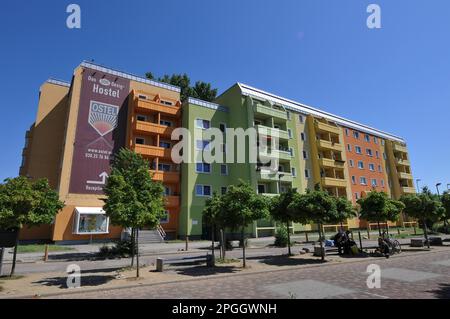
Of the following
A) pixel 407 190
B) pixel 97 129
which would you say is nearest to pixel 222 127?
pixel 97 129

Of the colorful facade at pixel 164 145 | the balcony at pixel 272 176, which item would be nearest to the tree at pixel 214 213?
the colorful facade at pixel 164 145

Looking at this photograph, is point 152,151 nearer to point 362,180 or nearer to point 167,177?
point 167,177

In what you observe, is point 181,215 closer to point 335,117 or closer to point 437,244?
point 437,244

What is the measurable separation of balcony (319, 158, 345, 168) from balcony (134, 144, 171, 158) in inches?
972

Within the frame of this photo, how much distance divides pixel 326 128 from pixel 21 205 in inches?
1790

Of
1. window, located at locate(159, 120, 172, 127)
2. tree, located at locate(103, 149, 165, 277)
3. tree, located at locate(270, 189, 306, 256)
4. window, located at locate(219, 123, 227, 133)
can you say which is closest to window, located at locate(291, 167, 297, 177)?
window, located at locate(219, 123, 227, 133)

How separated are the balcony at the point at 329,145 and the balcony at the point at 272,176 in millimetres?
10032

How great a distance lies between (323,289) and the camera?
9.48 meters

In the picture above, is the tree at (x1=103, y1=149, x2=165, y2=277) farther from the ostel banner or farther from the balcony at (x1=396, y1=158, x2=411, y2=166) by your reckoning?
the balcony at (x1=396, y1=158, x2=411, y2=166)

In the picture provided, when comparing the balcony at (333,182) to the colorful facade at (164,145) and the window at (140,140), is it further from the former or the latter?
the window at (140,140)

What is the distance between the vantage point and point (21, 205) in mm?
12664

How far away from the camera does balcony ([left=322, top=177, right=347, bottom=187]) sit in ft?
149

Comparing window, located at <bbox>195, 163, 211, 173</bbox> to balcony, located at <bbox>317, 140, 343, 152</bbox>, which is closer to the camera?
window, located at <bbox>195, 163, 211, 173</bbox>

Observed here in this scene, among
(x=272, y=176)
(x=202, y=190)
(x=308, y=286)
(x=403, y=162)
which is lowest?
(x=308, y=286)
